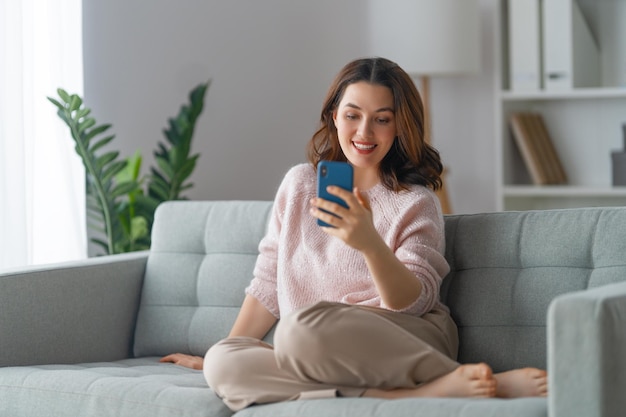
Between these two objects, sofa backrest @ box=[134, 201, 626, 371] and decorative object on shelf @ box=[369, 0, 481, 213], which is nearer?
sofa backrest @ box=[134, 201, 626, 371]

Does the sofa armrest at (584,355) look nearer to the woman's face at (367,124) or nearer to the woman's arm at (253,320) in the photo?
the woman's face at (367,124)

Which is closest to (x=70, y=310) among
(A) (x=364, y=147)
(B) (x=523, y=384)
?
(A) (x=364, y=147)

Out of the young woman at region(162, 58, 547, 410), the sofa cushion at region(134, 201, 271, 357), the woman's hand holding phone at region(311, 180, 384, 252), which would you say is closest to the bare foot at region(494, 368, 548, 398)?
the young woman at region(162, 58, 547, 410)

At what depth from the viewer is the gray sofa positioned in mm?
1625

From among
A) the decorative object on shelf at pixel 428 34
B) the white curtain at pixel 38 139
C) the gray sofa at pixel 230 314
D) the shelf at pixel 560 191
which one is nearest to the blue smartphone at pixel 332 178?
the gray sofa at pixel 230 314

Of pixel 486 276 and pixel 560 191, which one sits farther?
pixel 560 191

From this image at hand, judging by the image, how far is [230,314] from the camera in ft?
→ 8.37

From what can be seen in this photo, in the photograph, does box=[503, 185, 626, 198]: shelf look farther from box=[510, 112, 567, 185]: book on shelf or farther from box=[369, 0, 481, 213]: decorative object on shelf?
box=[369, 0, 481, 213]: decorative object on shelf

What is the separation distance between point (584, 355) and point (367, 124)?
804mm

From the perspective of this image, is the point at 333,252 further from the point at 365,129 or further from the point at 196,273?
the point at 196,273

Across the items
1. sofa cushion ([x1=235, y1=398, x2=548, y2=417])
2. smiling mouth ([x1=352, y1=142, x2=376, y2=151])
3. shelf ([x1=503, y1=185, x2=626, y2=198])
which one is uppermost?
smiling mouth ([x1=352, y1=142, x2=376, y2=151])

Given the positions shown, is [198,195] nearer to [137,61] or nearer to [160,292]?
[137,61]

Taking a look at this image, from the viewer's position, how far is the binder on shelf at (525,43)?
4113mm

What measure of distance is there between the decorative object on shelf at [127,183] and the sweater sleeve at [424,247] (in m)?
1.30
